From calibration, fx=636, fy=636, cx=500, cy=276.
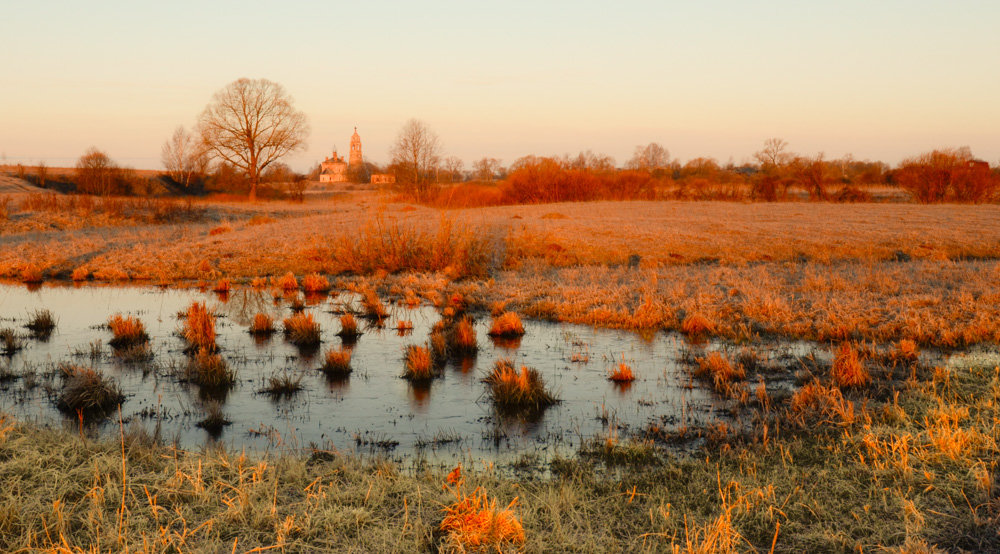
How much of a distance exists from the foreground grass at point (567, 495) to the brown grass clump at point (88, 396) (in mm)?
1273

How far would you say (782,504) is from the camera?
4.61 meters

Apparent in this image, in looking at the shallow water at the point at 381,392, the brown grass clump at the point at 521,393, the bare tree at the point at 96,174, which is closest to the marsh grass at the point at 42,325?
the shallow water at the point at 381,392

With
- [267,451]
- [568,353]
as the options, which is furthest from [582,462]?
[568,353]

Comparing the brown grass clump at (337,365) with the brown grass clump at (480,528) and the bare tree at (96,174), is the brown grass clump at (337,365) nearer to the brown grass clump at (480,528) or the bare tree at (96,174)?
the brown grass clump at (480,528)

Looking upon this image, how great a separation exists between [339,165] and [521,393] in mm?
142957

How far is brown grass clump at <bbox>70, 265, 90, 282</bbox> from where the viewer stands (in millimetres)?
16922

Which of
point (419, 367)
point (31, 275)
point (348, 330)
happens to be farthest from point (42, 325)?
point (31, 275)

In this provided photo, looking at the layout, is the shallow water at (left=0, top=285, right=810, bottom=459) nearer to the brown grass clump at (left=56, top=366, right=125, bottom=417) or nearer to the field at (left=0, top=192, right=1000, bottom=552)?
the brown grass clump at (left=56, top=366, right=125, bottom=417)

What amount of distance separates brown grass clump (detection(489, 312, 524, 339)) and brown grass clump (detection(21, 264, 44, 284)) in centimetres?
1302

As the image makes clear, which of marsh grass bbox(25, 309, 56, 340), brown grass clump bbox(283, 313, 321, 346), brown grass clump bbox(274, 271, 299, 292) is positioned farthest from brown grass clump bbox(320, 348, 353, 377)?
brown grass clump bbox(274, 271, 299, 292)

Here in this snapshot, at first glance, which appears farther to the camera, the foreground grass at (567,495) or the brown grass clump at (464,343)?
the brown grass clump at (464,343)

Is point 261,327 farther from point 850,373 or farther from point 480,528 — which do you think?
point 850,373

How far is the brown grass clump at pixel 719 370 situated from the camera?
26.2 feet

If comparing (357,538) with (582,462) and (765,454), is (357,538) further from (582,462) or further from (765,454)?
(765,454)
